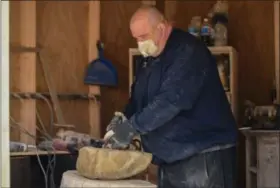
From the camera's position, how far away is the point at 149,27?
3.14 metres

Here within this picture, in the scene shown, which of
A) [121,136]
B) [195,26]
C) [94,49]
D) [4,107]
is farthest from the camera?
[94,49]

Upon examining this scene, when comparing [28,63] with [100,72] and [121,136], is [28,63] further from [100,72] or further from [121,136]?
[121,136]

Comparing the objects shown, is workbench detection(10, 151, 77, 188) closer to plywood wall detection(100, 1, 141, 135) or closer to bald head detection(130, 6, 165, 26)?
plywood wall detection(100, 1, 141, 135)

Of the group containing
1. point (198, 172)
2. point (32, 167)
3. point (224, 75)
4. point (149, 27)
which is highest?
point (149, 27)

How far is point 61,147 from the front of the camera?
13.4 ft

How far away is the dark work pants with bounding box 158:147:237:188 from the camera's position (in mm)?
3143

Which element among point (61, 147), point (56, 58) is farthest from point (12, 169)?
point (56, 58)

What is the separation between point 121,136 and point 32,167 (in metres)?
1.34

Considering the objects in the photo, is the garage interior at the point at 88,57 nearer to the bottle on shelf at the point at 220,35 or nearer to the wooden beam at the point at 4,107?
the bottle on shelf at the point at 220,35

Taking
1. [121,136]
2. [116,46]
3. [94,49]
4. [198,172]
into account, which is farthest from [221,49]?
[121,136]

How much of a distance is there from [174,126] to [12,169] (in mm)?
1251

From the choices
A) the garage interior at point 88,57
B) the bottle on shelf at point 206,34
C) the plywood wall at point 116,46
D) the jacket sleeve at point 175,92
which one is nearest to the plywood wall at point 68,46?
the garage interior at point 88,57

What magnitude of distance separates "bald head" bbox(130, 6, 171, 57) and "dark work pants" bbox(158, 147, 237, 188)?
2.04ft

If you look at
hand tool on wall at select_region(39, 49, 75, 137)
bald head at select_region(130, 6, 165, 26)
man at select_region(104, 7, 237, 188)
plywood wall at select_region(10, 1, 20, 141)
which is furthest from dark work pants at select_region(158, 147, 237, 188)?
plywood wall at select_region(10, 1, 20, 141)
